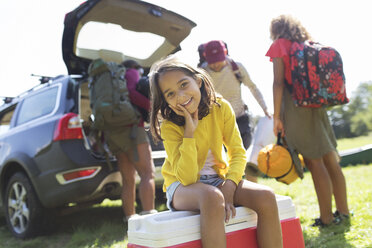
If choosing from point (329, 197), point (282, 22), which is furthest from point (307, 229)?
point (282, 22)

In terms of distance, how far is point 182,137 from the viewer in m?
2.06

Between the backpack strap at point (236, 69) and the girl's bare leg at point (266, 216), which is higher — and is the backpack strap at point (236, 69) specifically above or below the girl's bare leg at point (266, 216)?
above

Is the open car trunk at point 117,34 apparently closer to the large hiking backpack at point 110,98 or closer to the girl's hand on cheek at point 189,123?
the large hiking backpack at point 110,98

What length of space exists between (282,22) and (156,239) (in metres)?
2.30

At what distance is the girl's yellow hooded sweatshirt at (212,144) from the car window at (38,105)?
2159 millimetres

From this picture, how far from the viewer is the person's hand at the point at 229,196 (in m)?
1.74

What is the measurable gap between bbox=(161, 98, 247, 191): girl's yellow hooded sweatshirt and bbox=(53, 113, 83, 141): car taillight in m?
1.68

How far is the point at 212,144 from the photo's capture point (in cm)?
208

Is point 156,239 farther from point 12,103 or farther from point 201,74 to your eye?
point 12,103

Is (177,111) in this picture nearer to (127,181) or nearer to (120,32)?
(127,181)

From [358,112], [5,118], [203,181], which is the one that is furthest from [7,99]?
[358,112]

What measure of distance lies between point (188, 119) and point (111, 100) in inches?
60.3

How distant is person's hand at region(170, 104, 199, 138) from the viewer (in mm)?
1917

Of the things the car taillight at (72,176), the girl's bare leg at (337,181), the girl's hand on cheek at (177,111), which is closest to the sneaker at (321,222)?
the girl's bare leg at (337,181)
